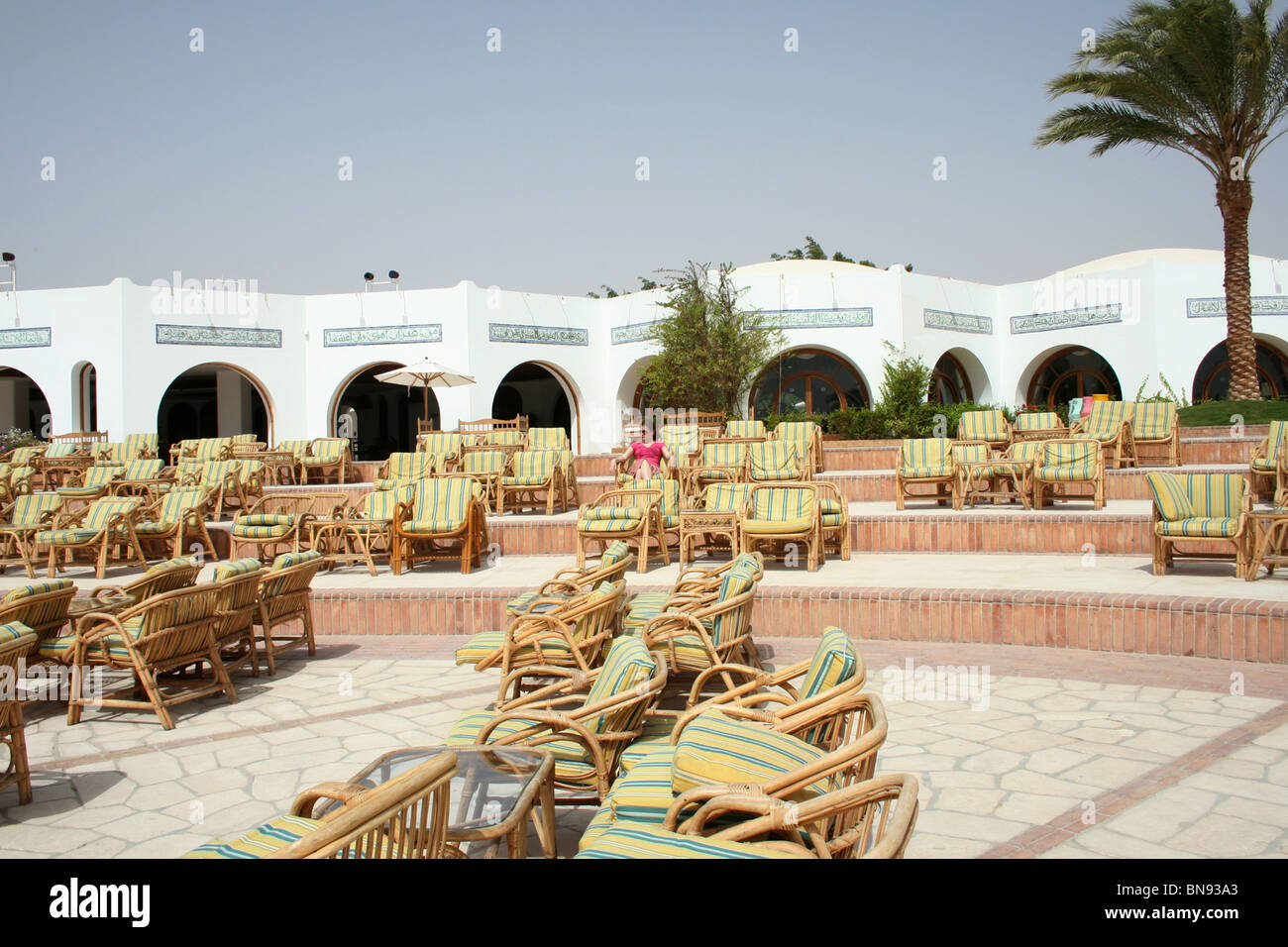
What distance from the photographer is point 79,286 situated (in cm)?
1942

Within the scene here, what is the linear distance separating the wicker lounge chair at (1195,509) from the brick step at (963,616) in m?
1.35

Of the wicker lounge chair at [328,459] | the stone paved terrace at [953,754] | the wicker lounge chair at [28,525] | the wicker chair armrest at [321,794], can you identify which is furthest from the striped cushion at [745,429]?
the wicker chair armrest at [321,794]

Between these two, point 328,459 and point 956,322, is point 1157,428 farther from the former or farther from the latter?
point 328,459

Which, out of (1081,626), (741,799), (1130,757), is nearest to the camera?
(741,799)

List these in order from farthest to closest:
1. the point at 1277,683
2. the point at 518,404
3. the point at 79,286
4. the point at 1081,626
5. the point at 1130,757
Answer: the point at 518,404 → the point at 79,286 → the point at 1081,626 → the point at 1277,683 → the point at 1130,757

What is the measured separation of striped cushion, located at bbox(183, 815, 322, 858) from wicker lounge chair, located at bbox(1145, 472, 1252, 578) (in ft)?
21.3

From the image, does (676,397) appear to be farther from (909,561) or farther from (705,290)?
(909,561)

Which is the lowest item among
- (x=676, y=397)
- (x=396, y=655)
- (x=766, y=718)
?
(x=396, y=655)

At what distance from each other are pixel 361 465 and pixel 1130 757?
14.4 m

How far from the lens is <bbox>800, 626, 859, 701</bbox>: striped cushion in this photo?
274 cm

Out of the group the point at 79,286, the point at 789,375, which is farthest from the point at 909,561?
the point at 79,286

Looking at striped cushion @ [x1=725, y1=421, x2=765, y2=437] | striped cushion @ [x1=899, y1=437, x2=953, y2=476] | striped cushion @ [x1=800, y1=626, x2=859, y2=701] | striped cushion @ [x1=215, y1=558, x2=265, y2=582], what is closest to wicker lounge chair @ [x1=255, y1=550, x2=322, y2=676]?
striped cushion @ [x1=215, y1=558, x2=265, y2=582]

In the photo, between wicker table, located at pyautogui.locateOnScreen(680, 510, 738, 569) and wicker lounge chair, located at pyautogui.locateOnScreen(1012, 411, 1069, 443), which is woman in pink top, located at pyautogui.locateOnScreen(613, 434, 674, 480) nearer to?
wicker table, located at pyautogui.locateOnScreen(680, 510, 738, 569)
